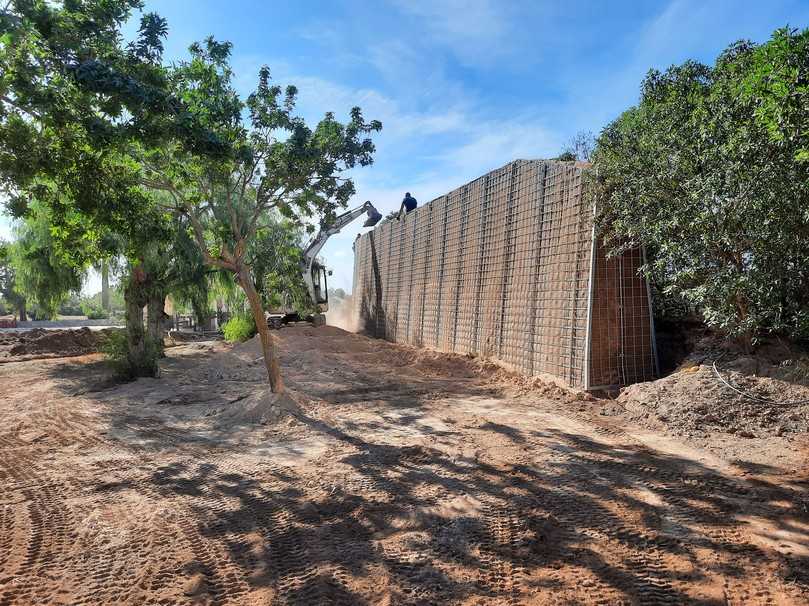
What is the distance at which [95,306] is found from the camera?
1679 inches

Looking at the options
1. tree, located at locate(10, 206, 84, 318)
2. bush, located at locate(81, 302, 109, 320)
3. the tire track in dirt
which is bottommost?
the tire track in dirt

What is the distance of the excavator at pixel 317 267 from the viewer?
56.6ft

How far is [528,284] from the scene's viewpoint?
8.31 metres

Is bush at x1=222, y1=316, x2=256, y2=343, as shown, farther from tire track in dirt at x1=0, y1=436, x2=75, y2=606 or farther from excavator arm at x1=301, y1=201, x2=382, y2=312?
tire track in dirt at x1=0, y1=436, x2=75, y2=606

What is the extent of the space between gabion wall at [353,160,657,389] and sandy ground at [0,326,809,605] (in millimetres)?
925

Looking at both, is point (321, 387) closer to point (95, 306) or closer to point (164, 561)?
point (164, 561)

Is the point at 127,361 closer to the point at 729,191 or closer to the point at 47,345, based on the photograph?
the point at 47,345

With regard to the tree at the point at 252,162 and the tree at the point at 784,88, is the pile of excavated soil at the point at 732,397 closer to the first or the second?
the tree at the point at 784,88

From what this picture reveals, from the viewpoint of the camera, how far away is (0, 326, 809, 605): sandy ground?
2.64 meters

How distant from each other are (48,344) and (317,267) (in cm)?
914

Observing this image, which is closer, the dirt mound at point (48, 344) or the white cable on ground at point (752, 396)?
the white cable on ground at point (752, 396)

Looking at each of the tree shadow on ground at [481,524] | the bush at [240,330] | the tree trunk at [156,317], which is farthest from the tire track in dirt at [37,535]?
the bush at [240,330]

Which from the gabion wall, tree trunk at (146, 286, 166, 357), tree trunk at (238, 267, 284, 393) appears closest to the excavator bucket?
the gabion wall

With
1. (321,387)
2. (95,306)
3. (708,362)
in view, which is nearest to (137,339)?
(321,387)
